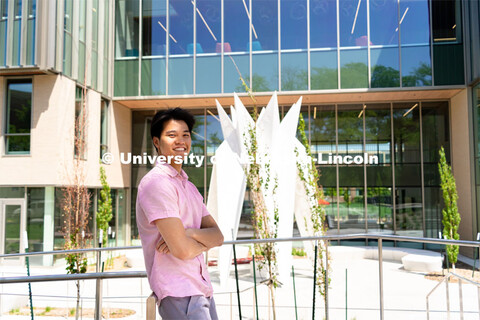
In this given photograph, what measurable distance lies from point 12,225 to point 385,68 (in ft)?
42.3

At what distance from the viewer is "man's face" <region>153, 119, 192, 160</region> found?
2004 millimetres

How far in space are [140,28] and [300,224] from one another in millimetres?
9984

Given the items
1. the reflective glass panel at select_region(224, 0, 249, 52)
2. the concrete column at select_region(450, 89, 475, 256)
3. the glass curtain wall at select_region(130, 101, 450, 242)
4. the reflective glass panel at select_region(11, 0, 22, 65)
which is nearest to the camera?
the reflective glass panel at select_region(11, 0, 22, 65)

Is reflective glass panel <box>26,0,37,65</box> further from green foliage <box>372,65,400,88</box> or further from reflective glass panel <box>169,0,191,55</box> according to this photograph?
green foliage <box>372,65,400,88</box>

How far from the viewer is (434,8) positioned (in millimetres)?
14820

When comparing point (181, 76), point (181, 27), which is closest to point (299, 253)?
point (181, 76)

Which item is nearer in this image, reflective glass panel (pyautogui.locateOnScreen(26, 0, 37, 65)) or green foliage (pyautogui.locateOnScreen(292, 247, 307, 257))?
reflective glass panel (pyautogui.locateOnScreen(26, 0, 37, 65))

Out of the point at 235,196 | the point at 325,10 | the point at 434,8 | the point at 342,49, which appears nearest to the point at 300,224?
the point at 235,196

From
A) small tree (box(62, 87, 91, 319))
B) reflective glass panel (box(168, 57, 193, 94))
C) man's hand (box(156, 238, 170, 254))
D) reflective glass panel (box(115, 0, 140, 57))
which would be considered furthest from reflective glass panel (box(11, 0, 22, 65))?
man's hand (box(156, 238, 170, 254))

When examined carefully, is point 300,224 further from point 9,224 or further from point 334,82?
point 9,224

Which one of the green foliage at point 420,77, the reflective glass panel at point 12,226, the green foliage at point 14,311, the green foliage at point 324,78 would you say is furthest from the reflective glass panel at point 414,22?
the green foliage at point 14,311

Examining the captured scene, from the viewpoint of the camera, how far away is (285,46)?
49.9ft

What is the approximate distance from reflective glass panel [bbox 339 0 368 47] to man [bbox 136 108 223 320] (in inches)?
558

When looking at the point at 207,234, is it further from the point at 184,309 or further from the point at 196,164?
the point at 196,164
